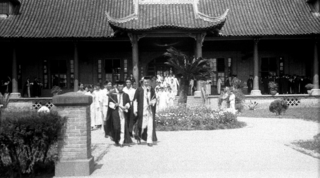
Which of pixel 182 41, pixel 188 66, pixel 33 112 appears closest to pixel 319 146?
pixel 33 112

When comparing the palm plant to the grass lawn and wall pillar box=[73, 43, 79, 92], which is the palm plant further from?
wall pillar box=[73, 43, 79, 92]

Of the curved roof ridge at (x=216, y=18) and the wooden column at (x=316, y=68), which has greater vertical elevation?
the curved roof ridge at (x=216, y=18)

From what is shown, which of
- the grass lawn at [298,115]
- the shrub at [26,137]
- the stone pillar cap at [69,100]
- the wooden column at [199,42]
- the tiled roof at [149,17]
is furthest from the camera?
the tiled roof at [149,17]

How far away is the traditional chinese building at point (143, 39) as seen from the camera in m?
20.2

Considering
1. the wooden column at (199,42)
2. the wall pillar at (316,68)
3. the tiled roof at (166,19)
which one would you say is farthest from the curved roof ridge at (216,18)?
the wall pillar at (316,68)

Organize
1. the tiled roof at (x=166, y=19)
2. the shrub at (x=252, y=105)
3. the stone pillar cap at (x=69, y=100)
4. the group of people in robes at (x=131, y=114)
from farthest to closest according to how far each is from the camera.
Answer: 1. the shrub at (x=252, y=105)
2. the tiled roof at (x=166, y=19)
3. the group of people in robes at (x=131, y=114)
4. the stone pillar cap at (x=69, y=100)

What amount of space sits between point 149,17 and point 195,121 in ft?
31.0

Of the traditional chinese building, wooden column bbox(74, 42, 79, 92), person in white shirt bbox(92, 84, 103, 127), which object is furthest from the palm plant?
wooden column bbox(74, 42, 79, 92)

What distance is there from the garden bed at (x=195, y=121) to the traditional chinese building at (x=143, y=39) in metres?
7.06

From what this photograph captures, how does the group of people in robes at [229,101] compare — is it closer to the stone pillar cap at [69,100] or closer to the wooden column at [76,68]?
the stone pillar cap at [69,100]

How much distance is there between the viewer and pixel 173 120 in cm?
1207

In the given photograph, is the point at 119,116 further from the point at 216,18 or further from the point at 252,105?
the point at 252,105

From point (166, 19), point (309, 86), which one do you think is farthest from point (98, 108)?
point (309, 86)

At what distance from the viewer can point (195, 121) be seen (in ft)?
39.3
